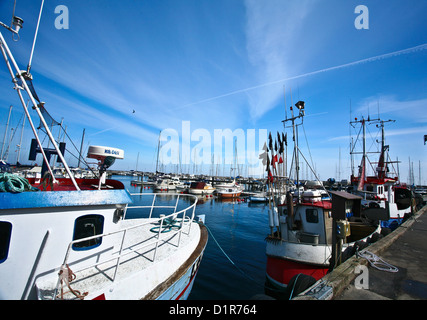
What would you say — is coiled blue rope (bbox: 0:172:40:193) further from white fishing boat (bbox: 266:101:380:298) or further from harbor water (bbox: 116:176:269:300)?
white fishing boat (bbox: 266:101:380:298)

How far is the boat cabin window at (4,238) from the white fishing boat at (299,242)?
8761 millimetres

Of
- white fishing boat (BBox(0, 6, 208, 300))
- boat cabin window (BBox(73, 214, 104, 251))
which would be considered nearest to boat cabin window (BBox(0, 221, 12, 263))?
white fishing boat (BBox(0, 6, 208, 300))

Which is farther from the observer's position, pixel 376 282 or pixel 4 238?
pixel 376 282

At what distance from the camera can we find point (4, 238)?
3662 millimetres

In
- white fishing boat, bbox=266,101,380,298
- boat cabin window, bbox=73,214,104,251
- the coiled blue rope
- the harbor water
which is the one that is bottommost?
the harbor water

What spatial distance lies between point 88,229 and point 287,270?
340 inches

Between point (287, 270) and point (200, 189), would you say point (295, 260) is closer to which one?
point (287, 270)

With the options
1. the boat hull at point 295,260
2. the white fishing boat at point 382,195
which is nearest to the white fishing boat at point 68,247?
the boat hull at point 295,260

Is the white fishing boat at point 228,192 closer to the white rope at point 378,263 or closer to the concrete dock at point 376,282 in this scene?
the concrete dock at point 376,282

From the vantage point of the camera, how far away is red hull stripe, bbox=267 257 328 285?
8570 mm

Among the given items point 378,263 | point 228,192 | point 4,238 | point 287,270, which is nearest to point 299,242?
point 287,270

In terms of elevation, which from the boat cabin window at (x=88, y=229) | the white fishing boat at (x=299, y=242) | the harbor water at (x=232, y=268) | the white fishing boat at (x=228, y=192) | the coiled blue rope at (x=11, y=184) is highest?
the coiled blue rope at (x=11, y=184)

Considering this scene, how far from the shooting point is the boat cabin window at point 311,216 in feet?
33.7

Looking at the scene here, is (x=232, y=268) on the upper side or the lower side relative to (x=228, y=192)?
lower
